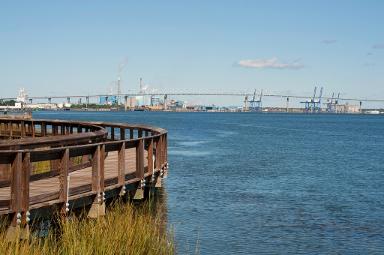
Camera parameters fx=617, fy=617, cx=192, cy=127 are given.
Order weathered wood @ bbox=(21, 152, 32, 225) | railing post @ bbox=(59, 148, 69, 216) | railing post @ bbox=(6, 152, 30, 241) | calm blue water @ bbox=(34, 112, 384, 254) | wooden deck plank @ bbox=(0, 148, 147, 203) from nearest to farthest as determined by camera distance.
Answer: railing post @ bbox=(6, 152, 30, 241) → weathered wood @ bbox=(21, 152, 32, 225) → railing post @ bbox=(59, 148, 69, 216) → wooden deck plank @ bbox=(0, 148, 147, 203) → calm blue water @ bbox=(34, 112, 384, 254)

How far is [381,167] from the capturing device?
3925 cm

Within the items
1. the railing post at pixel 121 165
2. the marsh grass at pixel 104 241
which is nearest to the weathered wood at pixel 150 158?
the railing post at pixel 121 165

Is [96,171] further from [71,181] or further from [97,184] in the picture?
[71,181]

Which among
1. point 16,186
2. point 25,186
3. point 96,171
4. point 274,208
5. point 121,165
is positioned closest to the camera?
point 16,186

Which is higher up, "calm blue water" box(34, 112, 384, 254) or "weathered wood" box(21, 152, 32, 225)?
"weathered wood" box(21, 152, 32, 225)

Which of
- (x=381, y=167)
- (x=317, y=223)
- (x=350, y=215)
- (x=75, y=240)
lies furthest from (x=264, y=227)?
(x=381, y=167)

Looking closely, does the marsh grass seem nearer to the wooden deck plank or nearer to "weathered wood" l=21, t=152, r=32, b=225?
"weathered wood" l=21, t=152, r=32, b=225

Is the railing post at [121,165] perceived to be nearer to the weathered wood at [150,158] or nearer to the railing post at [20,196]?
the weathered wood at [150,158]

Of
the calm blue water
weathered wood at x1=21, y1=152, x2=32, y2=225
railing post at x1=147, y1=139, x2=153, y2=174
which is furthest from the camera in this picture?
railing post at x1=147, y1=139, x2=153, y2=174

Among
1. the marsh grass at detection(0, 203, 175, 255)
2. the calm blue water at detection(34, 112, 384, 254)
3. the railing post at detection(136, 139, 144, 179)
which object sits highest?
the railing post at detection(136, 139, 144, 179)

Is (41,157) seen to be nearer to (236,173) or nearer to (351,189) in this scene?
(351,189)

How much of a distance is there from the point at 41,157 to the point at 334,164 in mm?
32301

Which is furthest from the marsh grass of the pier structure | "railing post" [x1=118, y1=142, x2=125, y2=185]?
"railing post" [x1=118, y1=142, x2=125, y2=185]

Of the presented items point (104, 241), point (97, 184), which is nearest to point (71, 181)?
point (97, 184)
